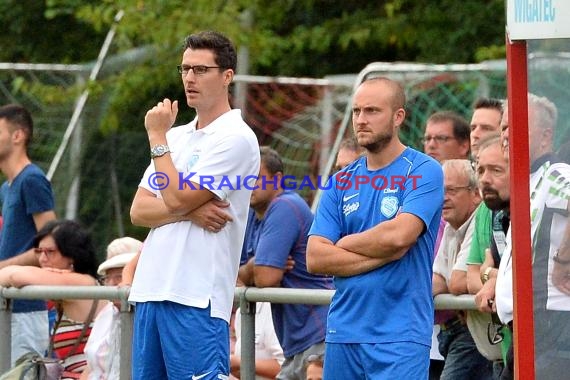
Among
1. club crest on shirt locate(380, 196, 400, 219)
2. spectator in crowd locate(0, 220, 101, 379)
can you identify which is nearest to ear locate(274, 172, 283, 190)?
spectator in crowd locate(0, 220, 101, 379)

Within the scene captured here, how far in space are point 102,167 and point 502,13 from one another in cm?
471

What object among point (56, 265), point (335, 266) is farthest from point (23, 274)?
point (335, 266)

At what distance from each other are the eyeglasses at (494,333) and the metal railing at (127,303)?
0.45 feet

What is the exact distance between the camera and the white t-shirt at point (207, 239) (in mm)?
6277

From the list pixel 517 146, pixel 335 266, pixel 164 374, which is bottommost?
pixel 164 374

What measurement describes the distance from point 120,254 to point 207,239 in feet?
7.57

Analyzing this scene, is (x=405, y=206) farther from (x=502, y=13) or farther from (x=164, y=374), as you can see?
(x=502, y=13)

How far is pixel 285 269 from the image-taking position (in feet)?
24.7

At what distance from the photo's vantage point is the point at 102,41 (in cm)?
1744

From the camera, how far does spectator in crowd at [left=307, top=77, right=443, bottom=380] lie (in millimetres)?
6059

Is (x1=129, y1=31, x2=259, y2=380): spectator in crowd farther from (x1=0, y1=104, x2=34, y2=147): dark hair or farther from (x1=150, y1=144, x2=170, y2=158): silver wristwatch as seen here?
(x1=0, y1=104, x2=34, y2=147): dark hair

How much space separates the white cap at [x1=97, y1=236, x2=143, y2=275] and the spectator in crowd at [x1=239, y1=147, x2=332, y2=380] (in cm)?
88

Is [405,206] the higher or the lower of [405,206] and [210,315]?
the higher

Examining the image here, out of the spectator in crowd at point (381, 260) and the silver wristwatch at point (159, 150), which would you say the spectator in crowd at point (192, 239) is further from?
the spectator in crowd at point (381, 260)
